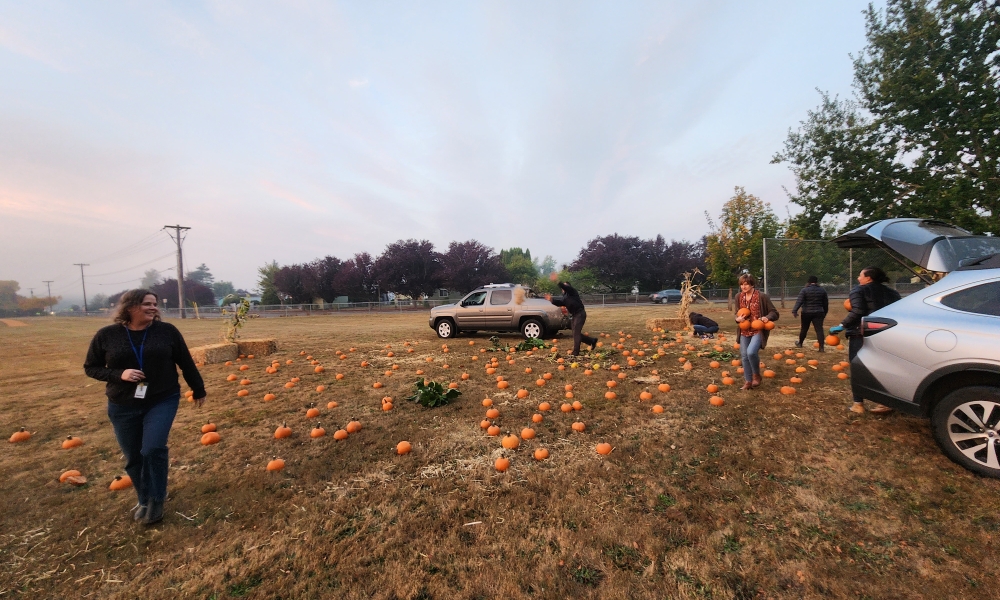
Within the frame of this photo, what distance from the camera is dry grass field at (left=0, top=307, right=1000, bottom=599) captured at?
6.96 ft

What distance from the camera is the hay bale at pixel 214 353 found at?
29.0 feet

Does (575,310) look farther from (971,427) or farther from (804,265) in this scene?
(804,265)

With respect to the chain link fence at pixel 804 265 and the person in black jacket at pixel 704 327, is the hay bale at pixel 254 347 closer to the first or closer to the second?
the person in black jacket at pixel 704 327

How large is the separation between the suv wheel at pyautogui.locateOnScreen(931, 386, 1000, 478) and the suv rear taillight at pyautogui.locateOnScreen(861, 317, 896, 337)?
70cm

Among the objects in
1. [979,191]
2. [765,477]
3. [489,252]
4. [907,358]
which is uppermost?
[489,252]

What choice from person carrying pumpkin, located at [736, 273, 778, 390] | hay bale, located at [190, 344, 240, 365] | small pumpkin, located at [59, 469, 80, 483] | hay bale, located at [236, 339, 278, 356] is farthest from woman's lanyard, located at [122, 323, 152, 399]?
hay bale, located at [236, 339, 278, 356]

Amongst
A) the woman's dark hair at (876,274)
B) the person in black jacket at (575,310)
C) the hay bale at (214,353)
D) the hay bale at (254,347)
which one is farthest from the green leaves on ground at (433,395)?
the hay bale at (254,347)

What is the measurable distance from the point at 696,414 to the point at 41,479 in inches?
263

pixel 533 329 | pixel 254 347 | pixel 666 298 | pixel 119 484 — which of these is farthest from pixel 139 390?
pixel 666 298

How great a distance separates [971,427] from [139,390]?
649cm

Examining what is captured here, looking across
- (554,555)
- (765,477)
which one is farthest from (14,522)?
(765,477)

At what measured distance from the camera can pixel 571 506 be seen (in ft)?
9.17

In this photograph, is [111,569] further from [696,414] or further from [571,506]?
[696,414]

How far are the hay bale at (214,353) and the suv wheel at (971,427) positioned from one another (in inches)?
470
